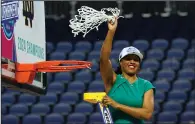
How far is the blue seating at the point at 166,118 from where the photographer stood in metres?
10.9

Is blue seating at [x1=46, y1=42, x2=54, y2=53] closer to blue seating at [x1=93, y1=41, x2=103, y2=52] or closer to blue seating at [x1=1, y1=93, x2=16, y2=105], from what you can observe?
blue seating at [x1=93, y1=41, x2=103, y2=52]

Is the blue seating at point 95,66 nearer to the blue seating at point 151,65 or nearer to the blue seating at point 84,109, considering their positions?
the blue seating at point 151,65

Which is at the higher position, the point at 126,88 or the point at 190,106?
the point at 126,88

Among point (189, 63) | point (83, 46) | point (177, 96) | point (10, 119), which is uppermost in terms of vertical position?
point (83, 46)

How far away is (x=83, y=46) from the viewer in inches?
497

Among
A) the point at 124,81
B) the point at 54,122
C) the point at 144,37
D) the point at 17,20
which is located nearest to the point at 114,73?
the point at 124,81

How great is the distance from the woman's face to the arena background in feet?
23.1

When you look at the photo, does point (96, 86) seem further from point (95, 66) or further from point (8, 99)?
point (8, 99)

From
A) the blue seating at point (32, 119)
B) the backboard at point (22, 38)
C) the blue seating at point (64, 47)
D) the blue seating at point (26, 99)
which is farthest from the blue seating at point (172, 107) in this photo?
the backboard at point (22, 38)

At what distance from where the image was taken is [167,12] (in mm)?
13242

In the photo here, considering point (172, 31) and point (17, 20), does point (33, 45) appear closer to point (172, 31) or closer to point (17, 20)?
point (17, 20)

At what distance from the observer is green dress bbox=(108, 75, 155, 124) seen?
146 inches

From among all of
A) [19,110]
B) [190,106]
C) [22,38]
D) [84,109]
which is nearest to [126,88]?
[22,38]

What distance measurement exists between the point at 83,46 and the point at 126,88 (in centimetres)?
890
